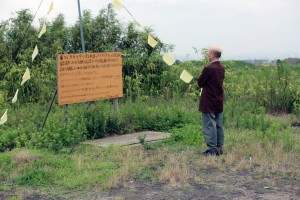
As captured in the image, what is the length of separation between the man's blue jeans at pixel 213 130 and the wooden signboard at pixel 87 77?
287cm

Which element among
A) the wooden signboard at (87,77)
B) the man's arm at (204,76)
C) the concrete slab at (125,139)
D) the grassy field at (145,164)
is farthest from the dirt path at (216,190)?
the wooden signboard at (87,77)

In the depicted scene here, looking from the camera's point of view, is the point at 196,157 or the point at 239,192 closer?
the point at 239,192

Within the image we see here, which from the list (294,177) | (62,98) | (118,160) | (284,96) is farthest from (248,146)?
(284,96)

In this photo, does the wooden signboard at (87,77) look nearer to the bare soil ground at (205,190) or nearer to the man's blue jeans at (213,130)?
the man's blue jeans at (213,130)

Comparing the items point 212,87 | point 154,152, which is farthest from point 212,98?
point 154,152

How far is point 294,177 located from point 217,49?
95.7 inches

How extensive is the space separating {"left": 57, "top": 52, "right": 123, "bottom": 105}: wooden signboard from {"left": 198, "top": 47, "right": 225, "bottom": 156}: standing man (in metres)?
2.82

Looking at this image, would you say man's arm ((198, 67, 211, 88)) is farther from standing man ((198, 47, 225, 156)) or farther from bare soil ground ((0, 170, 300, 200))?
bare soil ground ((0, 170, 300, 200))

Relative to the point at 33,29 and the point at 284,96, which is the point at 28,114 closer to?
the point at 33,29

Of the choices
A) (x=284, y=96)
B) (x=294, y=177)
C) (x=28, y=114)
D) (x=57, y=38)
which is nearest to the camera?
(x=294, y=177)

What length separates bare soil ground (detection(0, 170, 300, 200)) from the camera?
21.8ft

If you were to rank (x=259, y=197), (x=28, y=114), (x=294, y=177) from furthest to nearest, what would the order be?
(x=28, y=114) < (x=294, y=177) < (x=259, y=197)

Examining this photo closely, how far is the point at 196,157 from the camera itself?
28.7 ft

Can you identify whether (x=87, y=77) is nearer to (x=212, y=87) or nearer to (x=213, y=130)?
(x=212, y=87)
